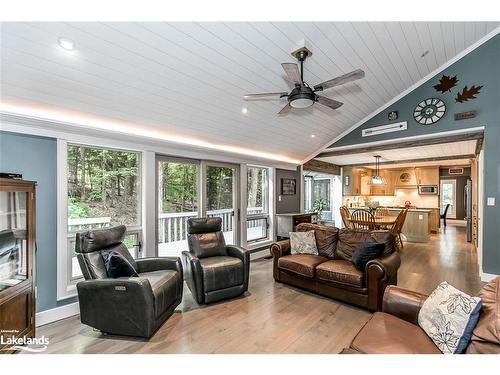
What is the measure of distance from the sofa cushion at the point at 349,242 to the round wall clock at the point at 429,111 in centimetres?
261

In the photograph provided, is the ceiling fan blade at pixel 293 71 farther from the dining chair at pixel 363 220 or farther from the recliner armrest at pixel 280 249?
the dining chair at pixel 363 220

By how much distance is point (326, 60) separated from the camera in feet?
9.80

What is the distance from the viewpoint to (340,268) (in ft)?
9.96

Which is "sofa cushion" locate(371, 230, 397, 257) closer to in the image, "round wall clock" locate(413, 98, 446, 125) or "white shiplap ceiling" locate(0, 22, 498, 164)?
"white shiplap ceiling" locate(0, 22, 498, 164)

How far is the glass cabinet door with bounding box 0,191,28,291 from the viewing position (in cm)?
202

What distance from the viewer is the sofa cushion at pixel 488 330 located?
4.17ft

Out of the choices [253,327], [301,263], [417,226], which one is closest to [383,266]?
[301,263]

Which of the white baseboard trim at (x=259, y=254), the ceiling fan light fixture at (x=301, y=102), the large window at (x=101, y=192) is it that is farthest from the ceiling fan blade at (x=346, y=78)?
the white baseboard trim at (x=259, y=254)

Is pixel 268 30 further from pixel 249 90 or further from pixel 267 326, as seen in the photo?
pixel 267 326

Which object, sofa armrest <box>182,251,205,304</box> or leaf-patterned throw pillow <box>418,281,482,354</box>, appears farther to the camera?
sofa armrest <box>182,251,205,304</box>

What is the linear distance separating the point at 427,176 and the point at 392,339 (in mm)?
9143

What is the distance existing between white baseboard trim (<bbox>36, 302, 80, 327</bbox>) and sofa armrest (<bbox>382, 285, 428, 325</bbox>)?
333cm

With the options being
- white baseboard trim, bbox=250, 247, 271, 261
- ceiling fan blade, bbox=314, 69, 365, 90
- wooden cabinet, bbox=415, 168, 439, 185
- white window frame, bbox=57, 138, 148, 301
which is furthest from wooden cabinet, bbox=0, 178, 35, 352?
wooden cabinet, bbox=415, 168, 439, 185

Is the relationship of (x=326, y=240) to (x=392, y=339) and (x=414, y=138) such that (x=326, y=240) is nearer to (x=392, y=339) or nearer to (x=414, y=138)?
(x=392, y=339)
